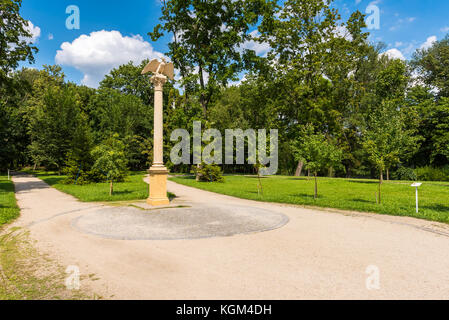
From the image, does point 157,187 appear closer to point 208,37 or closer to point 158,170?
point 158,170

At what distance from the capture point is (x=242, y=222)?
8.86 metres

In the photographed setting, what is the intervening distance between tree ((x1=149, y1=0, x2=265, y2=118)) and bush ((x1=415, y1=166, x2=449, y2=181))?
83.2ft

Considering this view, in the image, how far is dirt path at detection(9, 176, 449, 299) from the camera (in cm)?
395

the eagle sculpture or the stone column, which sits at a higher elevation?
the eagle sculpture

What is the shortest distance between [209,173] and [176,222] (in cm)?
1775

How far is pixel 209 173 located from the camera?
87.6 feet

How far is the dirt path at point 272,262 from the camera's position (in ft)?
13.0

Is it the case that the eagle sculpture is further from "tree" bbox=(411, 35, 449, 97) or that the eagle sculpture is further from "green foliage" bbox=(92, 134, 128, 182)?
"tree" bbox=(411, 35, 449, 97)

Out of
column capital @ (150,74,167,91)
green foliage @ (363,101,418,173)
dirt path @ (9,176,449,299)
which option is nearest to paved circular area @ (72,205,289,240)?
dirt path @ (9,176,449,299)

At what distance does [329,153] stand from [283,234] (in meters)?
8.08

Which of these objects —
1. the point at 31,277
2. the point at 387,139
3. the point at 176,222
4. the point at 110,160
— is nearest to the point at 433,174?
the point at 387,139

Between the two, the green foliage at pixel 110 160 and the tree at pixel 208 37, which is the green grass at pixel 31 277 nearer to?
the green foliage at pixel 110 160

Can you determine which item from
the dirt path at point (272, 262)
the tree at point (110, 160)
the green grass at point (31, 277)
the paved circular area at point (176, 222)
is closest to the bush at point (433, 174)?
the dirt path at point (272, 262)
